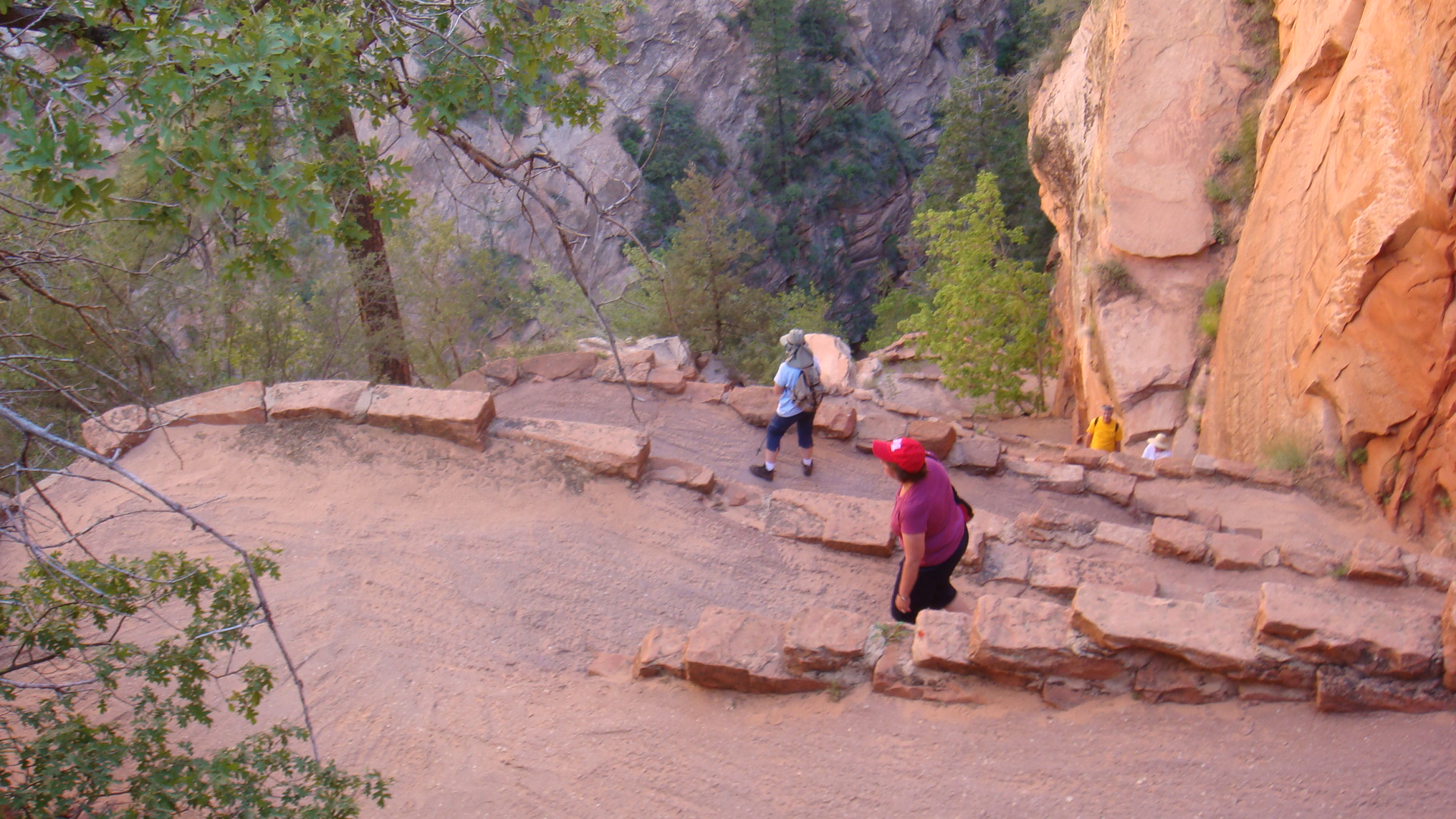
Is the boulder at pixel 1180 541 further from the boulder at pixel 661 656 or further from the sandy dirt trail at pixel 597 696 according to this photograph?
the boulder at pixel 661 656

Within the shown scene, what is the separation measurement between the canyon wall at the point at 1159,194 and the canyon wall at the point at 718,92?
2716 centimetres

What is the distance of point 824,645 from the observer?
4898mm

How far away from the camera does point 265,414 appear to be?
786 centimetres

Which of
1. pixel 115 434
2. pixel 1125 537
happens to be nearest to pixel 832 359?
pixel 1125 537

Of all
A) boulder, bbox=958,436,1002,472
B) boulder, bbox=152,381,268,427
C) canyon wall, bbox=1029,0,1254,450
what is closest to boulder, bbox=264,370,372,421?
boulder, bbox=152,381,268,427

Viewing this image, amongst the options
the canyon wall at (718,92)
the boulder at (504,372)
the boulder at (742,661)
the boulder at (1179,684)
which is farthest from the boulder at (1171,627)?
the canyon wall at (718,92)

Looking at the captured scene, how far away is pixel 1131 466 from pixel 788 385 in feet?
14.2

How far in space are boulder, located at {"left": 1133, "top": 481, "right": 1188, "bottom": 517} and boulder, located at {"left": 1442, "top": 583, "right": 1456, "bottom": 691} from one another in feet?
13.9

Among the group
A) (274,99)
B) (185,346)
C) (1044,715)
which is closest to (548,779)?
(1044,715)

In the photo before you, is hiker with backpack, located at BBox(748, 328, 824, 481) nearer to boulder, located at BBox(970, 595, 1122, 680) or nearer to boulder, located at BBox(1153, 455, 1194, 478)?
boulder, located at BBox(970, 595, 1122, 680)

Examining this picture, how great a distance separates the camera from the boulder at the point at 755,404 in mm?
9477

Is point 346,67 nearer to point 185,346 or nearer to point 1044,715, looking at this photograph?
point 1044,715

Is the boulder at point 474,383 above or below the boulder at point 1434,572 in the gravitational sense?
below

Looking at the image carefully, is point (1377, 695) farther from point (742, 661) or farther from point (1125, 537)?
point (742, 661)
